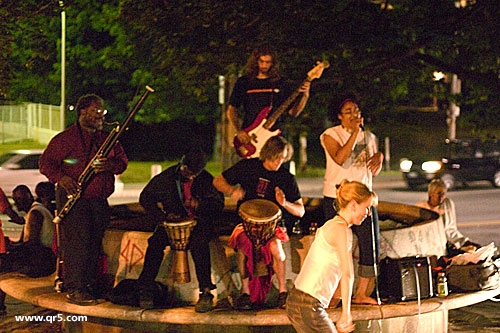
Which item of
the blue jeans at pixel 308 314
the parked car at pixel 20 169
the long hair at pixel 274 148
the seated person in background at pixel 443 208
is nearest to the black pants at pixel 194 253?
the long hair at pixel 274 148

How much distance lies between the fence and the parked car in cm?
137

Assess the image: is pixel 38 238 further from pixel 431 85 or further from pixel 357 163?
pixel 431 85

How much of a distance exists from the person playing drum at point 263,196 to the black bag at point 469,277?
5.06 ft

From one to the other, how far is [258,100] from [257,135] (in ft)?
1.15

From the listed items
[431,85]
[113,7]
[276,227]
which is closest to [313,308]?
[276,227]

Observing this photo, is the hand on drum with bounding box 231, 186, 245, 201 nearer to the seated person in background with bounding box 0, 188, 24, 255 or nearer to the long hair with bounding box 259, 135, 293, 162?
the long hair with bounding box 259, 135, 293, 162

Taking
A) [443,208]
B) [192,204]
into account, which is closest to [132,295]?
[192,204]

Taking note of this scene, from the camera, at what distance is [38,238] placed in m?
10.4

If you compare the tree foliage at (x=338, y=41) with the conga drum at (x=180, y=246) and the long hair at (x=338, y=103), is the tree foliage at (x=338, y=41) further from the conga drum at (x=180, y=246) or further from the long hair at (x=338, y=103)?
the conga drum at (x=180, y=246)

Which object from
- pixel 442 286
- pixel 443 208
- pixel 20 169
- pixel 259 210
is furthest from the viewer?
pixel 20 169

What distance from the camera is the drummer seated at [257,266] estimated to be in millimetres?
8406

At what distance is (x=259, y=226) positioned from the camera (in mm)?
8375

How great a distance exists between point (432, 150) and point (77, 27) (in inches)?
757

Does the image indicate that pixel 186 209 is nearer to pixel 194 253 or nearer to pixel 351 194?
pixel 194 253
